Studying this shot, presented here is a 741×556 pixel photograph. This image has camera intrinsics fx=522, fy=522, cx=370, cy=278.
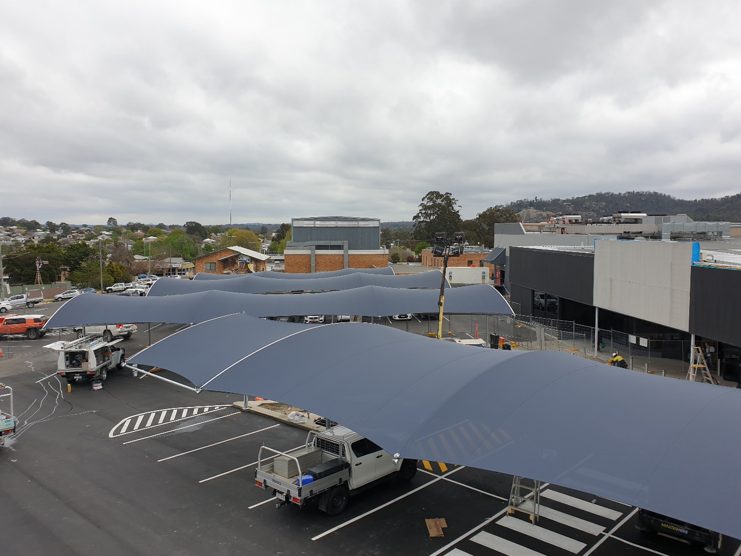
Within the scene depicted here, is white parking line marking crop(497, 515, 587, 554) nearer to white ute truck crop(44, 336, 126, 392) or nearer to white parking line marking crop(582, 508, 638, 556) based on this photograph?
white parking line marking crop(582, 508, 638, 556)

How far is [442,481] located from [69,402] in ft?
63.3

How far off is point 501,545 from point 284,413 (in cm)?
1273

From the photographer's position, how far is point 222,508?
14.9 meters

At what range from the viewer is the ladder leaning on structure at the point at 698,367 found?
2652cm

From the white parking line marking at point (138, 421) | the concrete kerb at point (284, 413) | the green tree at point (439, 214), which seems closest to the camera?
the concrete kerb at point (284, 413)

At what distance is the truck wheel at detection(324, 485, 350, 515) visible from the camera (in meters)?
14.3

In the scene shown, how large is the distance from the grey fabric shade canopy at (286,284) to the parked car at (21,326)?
9376 millimetres

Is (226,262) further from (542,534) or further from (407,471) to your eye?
(542,534)

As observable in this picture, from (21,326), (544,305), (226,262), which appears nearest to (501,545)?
(544,305)

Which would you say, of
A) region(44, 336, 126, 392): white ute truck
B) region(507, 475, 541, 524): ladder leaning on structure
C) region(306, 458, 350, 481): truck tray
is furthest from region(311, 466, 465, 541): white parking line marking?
region(44, 336, 126, 392): white ute truck

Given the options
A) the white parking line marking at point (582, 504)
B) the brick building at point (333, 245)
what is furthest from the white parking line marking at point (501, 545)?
the brick building at point (333, 245)

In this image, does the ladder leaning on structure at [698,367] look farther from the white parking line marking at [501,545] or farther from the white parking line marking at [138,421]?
the white parking line marking at [138,421]

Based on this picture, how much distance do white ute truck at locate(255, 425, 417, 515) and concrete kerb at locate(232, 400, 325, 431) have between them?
541 cm

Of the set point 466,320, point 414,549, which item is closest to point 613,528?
point 414,549
